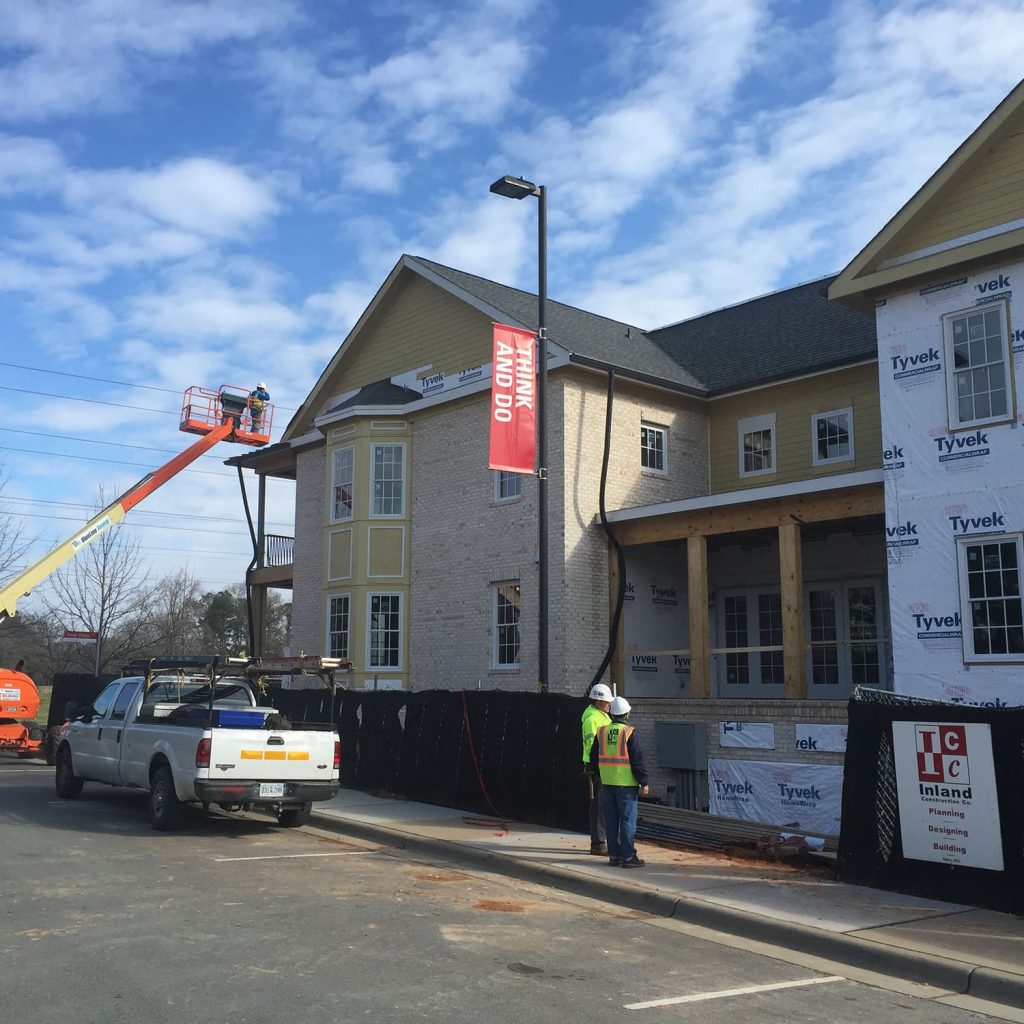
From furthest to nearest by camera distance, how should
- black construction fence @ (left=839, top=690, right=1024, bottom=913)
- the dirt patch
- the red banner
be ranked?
the red banner
the dirt patch
black construction fence @ (left=839, top=690, right=1024, bottom=913)

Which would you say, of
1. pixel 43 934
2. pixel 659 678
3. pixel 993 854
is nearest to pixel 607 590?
pixel 659 678

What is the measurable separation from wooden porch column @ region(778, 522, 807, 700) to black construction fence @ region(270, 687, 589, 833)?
15.1ft

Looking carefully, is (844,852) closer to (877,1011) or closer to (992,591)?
(877,1011)

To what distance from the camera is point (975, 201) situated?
14578 millimetres

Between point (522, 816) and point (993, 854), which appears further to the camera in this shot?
point (522, 816)

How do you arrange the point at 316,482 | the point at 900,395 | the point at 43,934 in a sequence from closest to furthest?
the point at 43,934 → the point at 900,395 → the point at 316,482

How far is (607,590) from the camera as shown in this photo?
19391 millimetres

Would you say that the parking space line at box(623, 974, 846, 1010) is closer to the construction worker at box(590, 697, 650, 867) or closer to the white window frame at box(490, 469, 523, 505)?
the construction worker at box(590, 697, 650, 867)

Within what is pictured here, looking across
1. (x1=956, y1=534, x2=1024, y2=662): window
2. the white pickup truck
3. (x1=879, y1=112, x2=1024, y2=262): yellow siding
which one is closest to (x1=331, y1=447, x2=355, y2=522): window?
the white pickup truck

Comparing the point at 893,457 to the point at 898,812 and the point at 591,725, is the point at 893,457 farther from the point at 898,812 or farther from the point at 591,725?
the point at 898,812

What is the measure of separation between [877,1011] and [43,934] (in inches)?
208

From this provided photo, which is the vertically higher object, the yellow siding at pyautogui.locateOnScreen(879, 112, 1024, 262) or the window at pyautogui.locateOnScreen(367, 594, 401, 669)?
the yellow siding at pyautogui.locateOnScreen(879, 112, 1024, 262)

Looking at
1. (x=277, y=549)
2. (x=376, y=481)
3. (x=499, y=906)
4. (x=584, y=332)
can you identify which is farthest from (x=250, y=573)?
(x=499, y=906)

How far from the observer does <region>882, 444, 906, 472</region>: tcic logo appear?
49.2 feet
